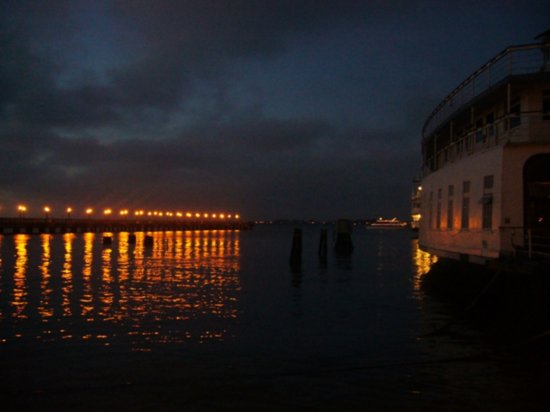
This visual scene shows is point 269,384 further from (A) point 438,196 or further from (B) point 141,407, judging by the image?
(A) point 438,196

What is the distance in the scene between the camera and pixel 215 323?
18.1 meters

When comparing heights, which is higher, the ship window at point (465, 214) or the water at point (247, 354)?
the ship window at point (465, 214)

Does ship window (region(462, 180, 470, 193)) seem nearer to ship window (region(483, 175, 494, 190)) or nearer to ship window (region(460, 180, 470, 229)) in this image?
ship window (region(460, 180, 470, 229))

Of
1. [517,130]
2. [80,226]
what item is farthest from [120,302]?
[80,226]

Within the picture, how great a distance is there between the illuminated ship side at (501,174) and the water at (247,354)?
3.00 m

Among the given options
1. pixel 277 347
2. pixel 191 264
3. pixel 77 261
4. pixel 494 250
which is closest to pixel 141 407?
pixel 277 347

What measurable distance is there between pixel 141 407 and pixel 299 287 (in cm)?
1938

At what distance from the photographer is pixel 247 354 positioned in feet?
45.6

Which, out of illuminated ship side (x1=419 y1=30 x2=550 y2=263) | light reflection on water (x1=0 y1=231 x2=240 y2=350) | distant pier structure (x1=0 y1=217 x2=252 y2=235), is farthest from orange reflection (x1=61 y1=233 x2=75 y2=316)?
distant pier structure (x1=0 y1=217 x2=252 y2=235)

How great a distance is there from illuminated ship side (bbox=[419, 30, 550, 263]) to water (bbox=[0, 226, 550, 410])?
2996 millimetres

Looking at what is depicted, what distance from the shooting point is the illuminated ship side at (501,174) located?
1809 centimetres

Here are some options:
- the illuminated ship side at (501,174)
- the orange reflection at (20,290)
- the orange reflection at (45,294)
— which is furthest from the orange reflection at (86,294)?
the illuminated ship side at (501,174)

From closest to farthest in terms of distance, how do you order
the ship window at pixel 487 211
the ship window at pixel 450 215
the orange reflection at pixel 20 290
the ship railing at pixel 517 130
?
the ship railing at pixel 517 130 < the ship window at pixel 487 211 < the orange reflection at pixel 20 290 < the ship window at pixel 450 215

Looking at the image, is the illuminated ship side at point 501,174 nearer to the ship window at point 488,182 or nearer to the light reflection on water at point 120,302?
the ship window at point 488,182
